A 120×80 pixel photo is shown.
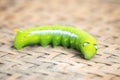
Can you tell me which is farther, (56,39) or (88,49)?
(56,39)

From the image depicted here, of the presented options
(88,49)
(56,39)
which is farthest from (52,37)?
(88,49)

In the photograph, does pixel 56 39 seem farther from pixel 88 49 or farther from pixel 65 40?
pixel 88 49

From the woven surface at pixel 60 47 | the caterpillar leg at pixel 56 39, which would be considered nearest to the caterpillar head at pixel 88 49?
the woven surface at pixel 60 47

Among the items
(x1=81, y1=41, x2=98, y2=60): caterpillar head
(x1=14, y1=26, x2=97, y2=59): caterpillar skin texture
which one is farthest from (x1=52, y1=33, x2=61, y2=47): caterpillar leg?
(x1=81, y1=41, x2=98, y2=60): caterpillar head

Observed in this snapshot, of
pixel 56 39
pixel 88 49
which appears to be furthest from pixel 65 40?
pixel 88 49

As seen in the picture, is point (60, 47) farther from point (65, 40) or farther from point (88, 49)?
point (88, 49)

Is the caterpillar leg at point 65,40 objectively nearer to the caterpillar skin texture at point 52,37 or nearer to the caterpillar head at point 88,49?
the caterpillar skin texture at point 52,37
